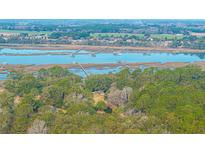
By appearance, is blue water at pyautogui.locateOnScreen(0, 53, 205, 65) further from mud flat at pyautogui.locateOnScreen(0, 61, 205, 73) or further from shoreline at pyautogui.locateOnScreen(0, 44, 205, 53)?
shoreline at pyautogui.locateOnScreen(0, 44, 205, 53)

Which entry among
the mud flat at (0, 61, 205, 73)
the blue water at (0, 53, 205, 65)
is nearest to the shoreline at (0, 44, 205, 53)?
the blue water at (0, 53, 205, 65)

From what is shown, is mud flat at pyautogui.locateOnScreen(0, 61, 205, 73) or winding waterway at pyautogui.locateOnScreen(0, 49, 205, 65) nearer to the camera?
mud flat at pyautogui.locateOnScreen(0, 61, 205, 73)

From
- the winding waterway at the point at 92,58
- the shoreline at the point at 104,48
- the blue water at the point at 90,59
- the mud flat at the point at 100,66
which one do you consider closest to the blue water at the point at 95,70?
the mud flat at the point at 100,66

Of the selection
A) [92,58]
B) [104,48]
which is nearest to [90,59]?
[92,58]

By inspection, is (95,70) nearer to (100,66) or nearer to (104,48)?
(100,66)

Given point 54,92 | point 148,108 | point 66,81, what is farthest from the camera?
point 66,81

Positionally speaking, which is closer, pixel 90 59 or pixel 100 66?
pixel 100 66
